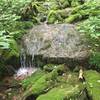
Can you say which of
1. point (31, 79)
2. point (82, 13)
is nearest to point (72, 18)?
point (82, 13)

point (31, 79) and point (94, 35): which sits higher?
point (94, 35)

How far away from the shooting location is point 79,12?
37.4 feet

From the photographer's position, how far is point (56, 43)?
8836 mm

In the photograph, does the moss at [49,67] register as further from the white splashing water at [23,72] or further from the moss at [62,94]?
the moss at [62,94]

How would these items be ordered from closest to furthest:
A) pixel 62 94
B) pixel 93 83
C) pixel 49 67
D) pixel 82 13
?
pixel 62 94 < pixel 93 83 < pixel 49 67 < pixel 82 13

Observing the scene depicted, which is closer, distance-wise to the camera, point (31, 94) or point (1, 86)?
point (31, 94)

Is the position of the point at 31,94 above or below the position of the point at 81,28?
below

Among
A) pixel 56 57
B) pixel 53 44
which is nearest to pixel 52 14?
pixel 53 44

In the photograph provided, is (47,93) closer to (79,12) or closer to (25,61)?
(25,61)

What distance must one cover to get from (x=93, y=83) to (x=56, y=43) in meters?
2.66

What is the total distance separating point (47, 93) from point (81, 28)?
9.69 ft

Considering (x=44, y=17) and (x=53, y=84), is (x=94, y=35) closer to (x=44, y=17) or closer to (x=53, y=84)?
(x=53, y=84)

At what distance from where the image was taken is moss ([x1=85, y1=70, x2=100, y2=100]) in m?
6.08

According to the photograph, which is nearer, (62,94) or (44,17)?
(62,94)
